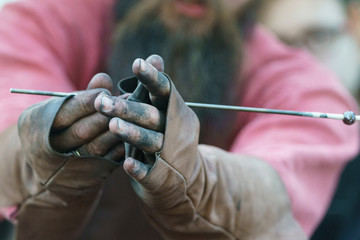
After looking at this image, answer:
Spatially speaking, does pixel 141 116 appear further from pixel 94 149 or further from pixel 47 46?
pixel 47 46

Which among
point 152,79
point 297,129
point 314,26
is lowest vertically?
point 297,129

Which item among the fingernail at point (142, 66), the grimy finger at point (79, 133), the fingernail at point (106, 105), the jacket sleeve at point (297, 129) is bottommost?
the jacket sleeve at point (297, 129)

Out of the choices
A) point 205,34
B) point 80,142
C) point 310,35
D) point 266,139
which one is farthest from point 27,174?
point 310,35

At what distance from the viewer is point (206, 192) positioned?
2.64 ft

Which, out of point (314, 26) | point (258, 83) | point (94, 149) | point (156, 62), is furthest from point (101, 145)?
point (314, 26)

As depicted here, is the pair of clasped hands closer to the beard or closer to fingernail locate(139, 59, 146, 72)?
fingernail locate(139, 59, 146, 72)

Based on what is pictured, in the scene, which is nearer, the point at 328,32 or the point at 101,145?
the point at 101,145

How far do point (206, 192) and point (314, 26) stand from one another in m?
1.34

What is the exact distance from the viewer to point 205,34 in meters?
1.27

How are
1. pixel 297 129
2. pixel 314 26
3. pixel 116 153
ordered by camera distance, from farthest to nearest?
1. pixel 314 26
2. pixel 297 129
3. pixel 116 153

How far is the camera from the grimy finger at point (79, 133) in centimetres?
70

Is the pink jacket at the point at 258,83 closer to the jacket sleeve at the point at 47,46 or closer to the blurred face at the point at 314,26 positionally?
the jacket sleeve at the point at 47,46

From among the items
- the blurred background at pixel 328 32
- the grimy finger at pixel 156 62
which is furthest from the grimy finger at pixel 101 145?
the blurred background at pixel 328 32

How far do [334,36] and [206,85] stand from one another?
0.97 m
